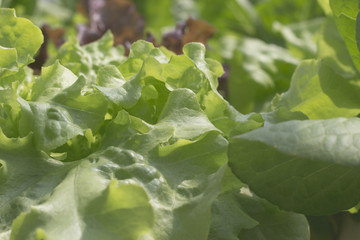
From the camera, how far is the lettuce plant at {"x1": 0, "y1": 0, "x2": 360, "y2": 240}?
1.79ft

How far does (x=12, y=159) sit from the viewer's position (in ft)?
2.05

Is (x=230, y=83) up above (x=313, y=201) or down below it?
below

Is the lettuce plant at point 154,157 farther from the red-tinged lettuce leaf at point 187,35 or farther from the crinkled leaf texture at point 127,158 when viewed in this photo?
the red-tinged lettuce leaf at point 187,35

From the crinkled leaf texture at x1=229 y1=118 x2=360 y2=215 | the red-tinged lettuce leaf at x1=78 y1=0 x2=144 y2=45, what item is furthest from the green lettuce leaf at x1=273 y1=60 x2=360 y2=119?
the red-tinged lettuce leaf at x1=78 y1=0 x2=144 y2=45

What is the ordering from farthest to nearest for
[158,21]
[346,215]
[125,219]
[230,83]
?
1. [158,21]
2. [230,83]
3. [346,215]
4. [125,219]

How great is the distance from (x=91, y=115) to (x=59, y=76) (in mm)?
87

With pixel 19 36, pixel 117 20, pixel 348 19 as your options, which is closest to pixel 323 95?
pixel 348 19

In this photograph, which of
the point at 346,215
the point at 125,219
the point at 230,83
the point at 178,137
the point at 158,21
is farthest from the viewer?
the point at 158,21

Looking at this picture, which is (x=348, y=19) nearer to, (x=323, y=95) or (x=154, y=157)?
(x=323, y=95)

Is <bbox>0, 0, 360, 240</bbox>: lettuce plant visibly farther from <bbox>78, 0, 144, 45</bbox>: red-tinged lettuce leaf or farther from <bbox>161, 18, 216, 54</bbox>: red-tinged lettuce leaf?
<bbox>78, 0, 144, 45</bbox>: red-tinged lettuce leaf

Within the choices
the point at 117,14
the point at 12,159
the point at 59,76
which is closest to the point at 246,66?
the point at 117,14

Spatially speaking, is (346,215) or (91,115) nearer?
(91,115)

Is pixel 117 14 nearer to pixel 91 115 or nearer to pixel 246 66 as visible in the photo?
pixel 246 66

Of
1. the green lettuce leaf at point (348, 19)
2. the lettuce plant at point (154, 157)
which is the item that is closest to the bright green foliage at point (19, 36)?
the lettuce plant at point (154, 157)
